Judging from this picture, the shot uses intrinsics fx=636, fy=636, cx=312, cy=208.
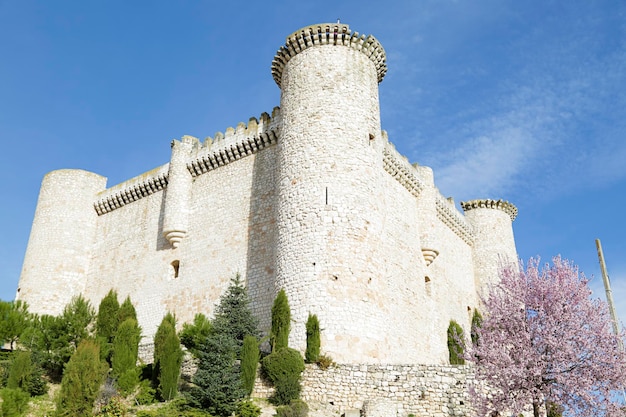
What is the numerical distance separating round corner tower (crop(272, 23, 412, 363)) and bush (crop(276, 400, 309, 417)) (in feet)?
8.18

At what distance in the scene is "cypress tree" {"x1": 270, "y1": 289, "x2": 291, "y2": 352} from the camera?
16.6m

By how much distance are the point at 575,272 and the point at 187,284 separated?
44.0 ft

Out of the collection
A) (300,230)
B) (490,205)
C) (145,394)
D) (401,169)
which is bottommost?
(145,394)

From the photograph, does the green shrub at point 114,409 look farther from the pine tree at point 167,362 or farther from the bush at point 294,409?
the bush at point 294,409

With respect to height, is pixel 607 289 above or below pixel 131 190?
below

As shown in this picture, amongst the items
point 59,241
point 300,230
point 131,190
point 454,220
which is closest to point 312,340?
point 300,230

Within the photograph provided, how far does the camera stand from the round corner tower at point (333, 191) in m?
17.4

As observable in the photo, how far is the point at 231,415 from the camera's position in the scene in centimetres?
1445

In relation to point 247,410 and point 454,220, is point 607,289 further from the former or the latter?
point 454,220

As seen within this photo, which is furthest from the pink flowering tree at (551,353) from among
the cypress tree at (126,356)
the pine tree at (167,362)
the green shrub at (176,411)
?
the cypress tree at (126,356)

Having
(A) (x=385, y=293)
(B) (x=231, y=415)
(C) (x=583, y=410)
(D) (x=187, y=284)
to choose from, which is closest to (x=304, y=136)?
(A) (x=385, y=293)

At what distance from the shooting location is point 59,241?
87.0 ft

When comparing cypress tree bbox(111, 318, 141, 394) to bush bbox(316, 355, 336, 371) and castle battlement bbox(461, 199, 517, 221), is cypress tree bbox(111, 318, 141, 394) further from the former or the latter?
castle battlement bbox(461, 199, 517, 221)

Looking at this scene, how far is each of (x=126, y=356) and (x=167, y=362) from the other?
1818 mm
